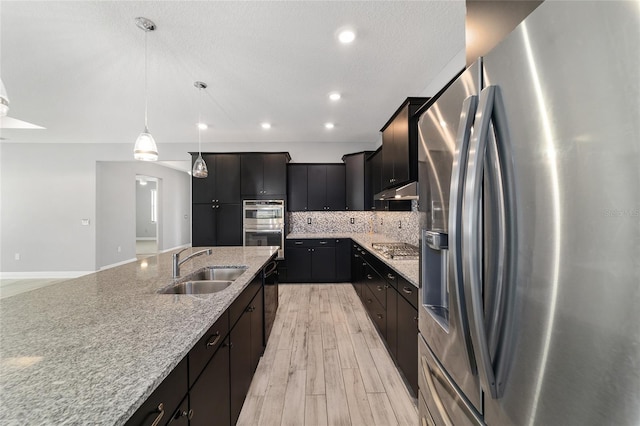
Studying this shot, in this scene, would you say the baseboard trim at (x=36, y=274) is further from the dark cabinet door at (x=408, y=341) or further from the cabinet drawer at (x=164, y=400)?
the dark cabinet door at (x=408, y=341)

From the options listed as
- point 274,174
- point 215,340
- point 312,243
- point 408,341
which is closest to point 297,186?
point 274,174

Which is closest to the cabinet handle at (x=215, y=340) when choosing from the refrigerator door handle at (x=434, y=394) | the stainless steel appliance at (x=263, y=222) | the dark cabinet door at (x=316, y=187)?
the refrigerator door handle at (x=434, y=394)

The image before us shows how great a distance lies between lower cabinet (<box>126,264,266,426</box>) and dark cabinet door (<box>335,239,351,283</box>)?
9.76 feet

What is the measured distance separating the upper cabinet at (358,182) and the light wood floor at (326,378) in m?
2.30

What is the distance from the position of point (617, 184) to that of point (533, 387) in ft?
1.42

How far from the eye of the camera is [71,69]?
2717 mm

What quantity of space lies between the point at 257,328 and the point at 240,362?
0.53m

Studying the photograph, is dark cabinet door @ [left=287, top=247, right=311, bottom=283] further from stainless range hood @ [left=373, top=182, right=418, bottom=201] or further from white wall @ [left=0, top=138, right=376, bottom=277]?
stainless range hood @ [left=373, top=182, right=418, bottom=201]

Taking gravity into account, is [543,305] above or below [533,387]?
above

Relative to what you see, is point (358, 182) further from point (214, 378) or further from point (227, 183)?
point (214, 378)

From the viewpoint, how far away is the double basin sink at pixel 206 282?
178cm

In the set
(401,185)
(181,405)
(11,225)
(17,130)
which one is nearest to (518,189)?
(181,405)

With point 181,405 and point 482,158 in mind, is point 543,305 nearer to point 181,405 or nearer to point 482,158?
point 482,158

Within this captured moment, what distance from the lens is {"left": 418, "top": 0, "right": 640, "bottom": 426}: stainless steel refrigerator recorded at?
40 centimetres
